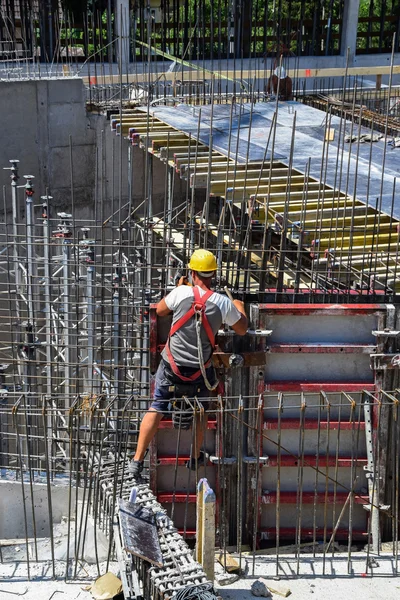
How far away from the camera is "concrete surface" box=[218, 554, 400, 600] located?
6.68 m

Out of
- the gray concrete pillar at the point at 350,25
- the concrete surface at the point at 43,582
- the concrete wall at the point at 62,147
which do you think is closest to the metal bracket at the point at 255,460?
the concrete surface at the point at 43,582

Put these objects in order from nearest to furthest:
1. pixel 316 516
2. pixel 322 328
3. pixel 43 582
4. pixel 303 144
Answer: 1. pixel 43 582
2. pixel 322 328
3. pixel 316 516
4. pixel 303 144

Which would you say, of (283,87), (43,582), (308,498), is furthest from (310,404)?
(283,87)

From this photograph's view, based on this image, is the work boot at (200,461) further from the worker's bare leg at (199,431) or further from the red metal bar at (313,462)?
the red metal bar at (313,462)

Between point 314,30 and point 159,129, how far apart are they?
47.1 ft

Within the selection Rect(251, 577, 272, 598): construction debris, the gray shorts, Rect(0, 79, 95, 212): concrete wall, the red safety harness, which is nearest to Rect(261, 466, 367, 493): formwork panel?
the gray shorts

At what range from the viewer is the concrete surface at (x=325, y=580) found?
668 centimetres

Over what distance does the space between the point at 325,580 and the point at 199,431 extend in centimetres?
154

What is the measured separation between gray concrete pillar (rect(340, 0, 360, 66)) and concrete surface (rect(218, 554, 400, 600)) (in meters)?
22.9

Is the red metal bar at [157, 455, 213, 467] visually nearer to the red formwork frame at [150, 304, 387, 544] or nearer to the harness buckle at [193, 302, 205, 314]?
the red formwork frame at [150, 304, 387, 544]

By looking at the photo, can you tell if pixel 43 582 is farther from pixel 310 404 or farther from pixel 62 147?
pixel 62 147

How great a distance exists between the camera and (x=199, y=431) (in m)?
7.50

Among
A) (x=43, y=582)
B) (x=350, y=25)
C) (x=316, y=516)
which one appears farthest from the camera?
(x=350, y=25)

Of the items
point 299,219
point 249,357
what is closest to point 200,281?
point 249,357
